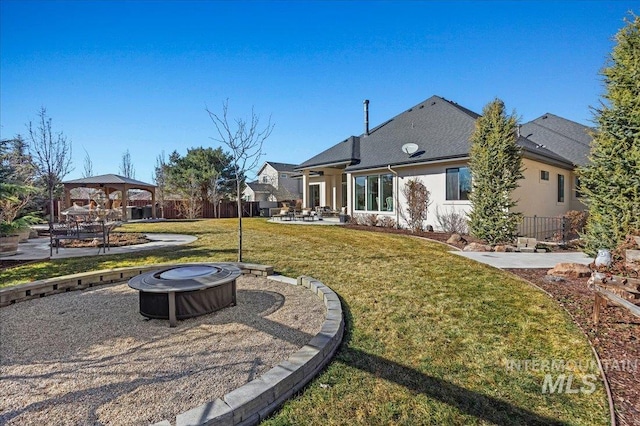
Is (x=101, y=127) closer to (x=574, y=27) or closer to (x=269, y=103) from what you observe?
(x=269, y=103)

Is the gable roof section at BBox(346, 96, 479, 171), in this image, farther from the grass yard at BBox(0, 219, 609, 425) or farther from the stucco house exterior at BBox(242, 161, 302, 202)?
the stucco house exterior at BBox(242, 161, 302, 202)

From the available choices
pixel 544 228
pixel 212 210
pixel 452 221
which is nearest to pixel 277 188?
pixel 212 210

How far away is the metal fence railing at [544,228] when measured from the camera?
38.0 ft

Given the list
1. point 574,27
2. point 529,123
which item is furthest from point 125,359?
point 529,123

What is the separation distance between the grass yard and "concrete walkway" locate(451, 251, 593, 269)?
973mm

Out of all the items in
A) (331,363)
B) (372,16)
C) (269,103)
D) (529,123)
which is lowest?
(331,363)

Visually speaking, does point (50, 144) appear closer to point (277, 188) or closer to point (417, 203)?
point (417, 203)

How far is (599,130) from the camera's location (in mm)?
7648

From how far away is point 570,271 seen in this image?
20.4 feet

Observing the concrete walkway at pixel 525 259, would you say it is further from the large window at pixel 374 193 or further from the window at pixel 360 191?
the window at pixel 360 191

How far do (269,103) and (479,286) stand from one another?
31.4 feet

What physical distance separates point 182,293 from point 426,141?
46.8 ft

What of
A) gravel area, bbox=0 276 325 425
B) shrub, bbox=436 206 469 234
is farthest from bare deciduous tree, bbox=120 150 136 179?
gravel area, bbox=0 276 325 425

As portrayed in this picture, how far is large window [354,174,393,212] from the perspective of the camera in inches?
632
